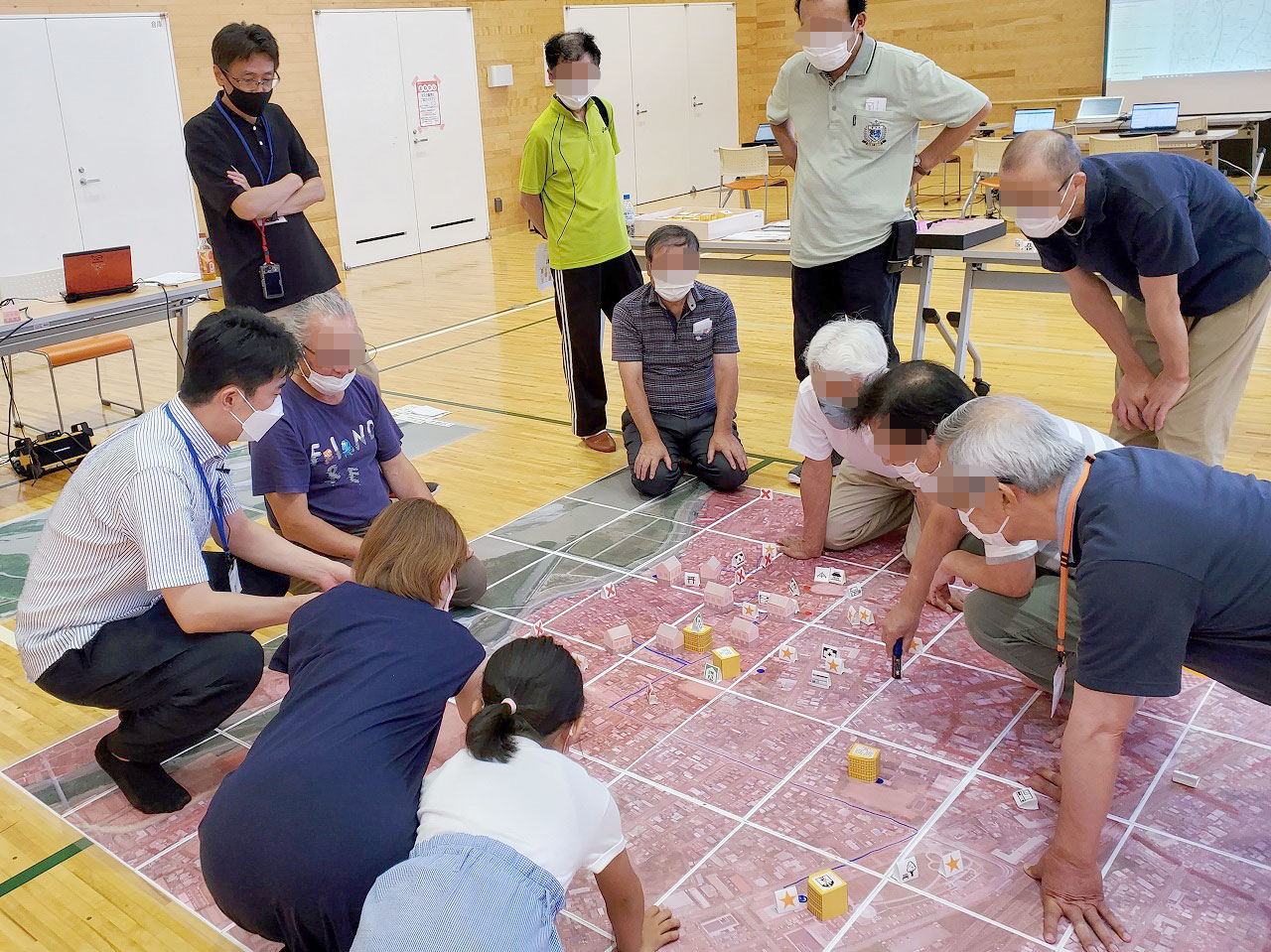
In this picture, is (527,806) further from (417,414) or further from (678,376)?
(417,414)

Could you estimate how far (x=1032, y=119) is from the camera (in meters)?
9.95

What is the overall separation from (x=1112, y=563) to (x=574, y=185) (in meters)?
3.10

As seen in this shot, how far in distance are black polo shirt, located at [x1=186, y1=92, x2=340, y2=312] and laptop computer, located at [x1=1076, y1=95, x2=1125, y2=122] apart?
8244mm

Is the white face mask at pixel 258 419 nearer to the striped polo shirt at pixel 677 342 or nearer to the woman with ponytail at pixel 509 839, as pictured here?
the woman with ponytail at pixel 509 839

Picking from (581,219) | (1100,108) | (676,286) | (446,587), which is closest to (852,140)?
(676,286)

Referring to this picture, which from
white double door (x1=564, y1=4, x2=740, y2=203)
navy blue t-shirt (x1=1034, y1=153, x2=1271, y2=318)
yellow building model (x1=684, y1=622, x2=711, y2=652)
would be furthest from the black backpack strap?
white double door (x1=564, y1=4, x2=740, y2=203)

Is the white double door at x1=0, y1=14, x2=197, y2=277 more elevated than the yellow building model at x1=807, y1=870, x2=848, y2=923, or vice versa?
the white double door at x1=0, y1=14, x2=197, y2=277

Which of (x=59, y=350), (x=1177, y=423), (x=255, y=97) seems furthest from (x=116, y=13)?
(x=1177, y=423)

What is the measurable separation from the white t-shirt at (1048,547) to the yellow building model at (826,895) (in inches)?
28.2

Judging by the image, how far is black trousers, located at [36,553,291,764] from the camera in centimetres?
223

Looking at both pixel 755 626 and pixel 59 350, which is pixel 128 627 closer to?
pixel 755 626

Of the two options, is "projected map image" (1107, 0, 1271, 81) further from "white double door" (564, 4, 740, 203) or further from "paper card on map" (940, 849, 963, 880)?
"paper card on map" (940, 849, 963, 880)

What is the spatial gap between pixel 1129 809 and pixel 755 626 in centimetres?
103

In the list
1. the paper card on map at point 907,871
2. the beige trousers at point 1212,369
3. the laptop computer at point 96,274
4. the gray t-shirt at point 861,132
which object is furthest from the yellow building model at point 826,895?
the laptop computer at point 96,274
